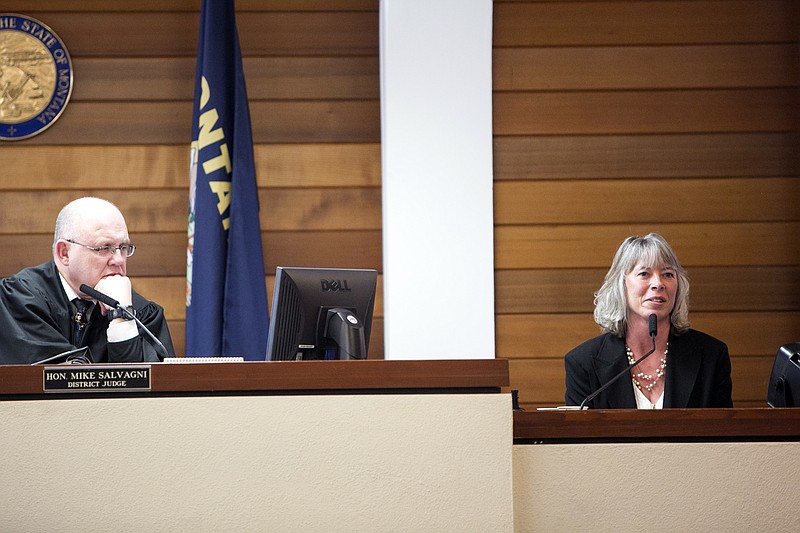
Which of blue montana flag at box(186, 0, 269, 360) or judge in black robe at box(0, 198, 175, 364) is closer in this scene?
judge in black robe at box(0, 198, 175, 364)

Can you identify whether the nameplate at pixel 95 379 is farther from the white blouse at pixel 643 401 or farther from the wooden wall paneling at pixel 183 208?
the wooden wall paneling at pixel 183 208

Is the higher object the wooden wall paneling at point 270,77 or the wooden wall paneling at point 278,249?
the wooden wall paneling at point 270,77

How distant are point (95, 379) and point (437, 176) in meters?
2.04

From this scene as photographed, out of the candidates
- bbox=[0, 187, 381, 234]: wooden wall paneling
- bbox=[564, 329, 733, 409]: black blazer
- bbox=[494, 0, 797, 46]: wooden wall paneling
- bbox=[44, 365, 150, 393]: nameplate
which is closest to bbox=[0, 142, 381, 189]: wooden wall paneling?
bbox=[0, 187, 381, 234]: wooden wall paneling

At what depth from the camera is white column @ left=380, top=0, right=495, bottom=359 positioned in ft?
11.4

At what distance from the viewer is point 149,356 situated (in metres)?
2.65

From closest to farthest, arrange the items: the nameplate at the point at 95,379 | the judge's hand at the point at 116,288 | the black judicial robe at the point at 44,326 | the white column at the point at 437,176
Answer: the nameplate at the point at 95,379 → the black judicial robe at the point at 44,326 → the judge's hand at the point at 116,288 → the white column at the point at 437,176

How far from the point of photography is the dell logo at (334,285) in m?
2.25

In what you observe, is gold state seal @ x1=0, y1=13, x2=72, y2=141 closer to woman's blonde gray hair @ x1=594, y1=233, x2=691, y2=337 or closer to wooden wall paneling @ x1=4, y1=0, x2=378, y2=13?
wooden wall paneling @ x1=4, y1=0, x2=378, y2=13

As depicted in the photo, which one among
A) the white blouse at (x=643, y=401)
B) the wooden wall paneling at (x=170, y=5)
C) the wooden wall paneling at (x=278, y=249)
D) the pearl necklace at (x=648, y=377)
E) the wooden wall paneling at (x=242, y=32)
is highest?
the wooden wall paneling at (x=170, y=5)

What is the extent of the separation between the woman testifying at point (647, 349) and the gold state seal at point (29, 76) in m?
2.33

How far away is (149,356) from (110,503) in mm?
1042

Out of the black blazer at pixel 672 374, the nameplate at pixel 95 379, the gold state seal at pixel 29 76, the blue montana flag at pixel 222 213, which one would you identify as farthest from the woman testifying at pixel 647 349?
the gold state seal at pixel 29 76

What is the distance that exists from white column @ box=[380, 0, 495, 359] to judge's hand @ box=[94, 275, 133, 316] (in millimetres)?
1106
